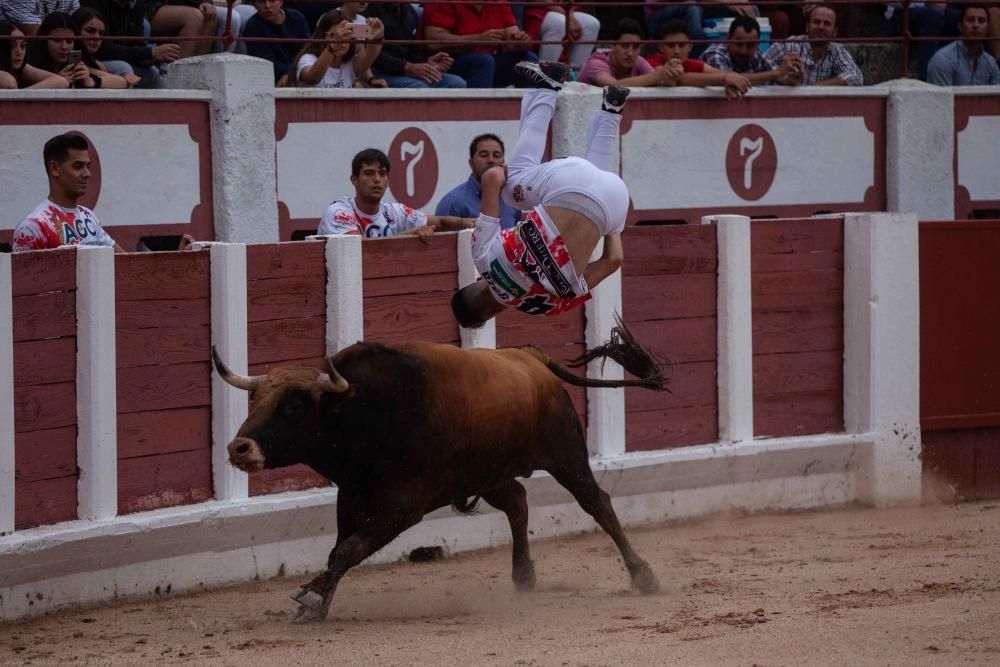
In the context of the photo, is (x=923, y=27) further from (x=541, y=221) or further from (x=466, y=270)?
(x=541, y=221)

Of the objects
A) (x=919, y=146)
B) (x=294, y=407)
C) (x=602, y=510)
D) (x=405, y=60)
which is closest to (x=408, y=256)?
(x=602, y=510)

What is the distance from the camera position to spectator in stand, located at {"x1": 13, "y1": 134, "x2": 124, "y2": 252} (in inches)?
254

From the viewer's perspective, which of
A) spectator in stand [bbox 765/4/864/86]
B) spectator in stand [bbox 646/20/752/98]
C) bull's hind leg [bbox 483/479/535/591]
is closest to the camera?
bull's hind leg [bbox 483/479/535/591]

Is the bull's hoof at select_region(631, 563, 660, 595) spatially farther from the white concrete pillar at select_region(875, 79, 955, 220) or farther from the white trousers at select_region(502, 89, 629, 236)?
the white concrete pillar at select_region(875, 79, 955, 220)

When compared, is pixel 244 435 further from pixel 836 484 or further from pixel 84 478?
pixel 836 484

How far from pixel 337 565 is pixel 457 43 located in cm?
430

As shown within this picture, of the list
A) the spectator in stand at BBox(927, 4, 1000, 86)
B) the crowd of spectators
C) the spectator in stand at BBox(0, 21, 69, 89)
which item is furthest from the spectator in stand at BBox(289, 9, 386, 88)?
the spectator in stand at BBox(927, 4, 1000, 86)

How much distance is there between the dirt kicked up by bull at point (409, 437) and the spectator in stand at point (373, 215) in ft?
3.86

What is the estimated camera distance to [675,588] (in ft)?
22.2

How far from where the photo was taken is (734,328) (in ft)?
28.5

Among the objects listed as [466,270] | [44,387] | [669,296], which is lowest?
[44,387]

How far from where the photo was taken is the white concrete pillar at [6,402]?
6121mm

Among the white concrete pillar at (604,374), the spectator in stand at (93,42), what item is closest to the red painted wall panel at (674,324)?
the white concrete pillar at (604,374)

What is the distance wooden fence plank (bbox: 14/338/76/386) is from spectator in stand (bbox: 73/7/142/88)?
2.11m
